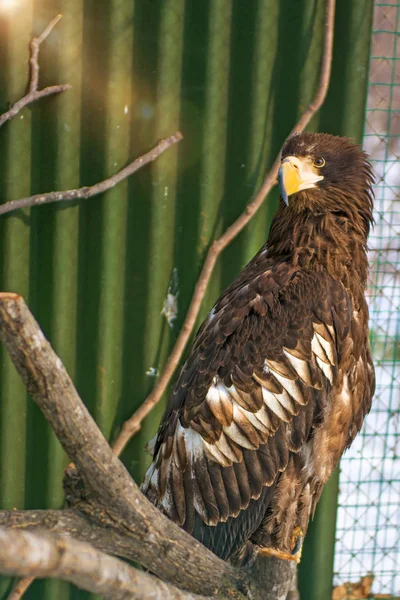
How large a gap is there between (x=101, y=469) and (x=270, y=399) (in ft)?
2.85

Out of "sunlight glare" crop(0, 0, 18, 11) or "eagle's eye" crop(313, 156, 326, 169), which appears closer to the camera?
"eagle's eye" crop(313, 156, 326, 169)

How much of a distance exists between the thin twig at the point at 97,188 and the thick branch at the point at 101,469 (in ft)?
5.69

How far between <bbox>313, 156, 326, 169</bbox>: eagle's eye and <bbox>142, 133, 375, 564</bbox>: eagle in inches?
1.7

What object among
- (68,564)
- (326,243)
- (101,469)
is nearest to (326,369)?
(326,243)

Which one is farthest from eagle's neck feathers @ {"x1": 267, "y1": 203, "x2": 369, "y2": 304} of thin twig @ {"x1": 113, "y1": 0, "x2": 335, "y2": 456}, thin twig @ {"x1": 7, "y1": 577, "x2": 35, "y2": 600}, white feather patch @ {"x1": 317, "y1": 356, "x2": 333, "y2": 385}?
thin twig @ {"x1": 7, "y1": 577, "x2": 35, "y2": 600}

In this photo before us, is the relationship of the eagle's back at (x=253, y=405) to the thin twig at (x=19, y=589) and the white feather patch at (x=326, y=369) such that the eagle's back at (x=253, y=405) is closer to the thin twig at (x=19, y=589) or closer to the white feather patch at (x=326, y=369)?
the white feather patch at (x=326, y=369)

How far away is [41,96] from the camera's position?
317cm

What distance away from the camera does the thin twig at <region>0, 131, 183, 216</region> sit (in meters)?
3.15

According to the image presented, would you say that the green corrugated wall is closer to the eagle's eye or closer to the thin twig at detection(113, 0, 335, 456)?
the thin twig at detection(113, 0, 335, 456)

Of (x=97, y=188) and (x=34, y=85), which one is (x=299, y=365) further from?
(x=34, y=85)

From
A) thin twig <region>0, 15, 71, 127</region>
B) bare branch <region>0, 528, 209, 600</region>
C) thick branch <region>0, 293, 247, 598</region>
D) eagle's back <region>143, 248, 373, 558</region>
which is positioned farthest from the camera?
thin twig <region>0, 15, 71, 127</region>

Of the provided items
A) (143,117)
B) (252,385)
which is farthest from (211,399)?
(143,117)

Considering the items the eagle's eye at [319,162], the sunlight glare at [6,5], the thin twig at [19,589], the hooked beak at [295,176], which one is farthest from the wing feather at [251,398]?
the sunlight glare at [6,5]

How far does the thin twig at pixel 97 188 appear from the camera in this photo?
10.3 ft
